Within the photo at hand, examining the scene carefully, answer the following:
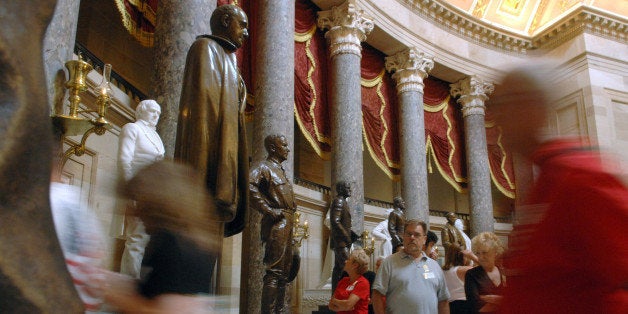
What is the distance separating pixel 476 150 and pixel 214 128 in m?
12.7

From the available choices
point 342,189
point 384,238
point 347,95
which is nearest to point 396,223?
point 384,238

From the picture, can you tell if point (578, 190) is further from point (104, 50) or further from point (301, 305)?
point (301, 305)

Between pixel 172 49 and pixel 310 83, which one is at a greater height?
pixel 310 83

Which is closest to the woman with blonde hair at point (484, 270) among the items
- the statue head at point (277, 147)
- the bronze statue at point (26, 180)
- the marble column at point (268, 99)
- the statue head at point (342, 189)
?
the statue head at point (277, 147)

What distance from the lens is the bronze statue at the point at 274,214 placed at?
470cm

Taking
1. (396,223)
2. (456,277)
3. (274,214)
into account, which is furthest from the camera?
(396,223)

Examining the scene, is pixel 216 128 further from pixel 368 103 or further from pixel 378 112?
pixel 378 112

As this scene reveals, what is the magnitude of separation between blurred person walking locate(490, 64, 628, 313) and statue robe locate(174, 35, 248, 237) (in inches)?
50.5

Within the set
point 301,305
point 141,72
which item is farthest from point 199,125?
point 301,305

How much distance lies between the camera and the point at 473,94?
48.2 feet

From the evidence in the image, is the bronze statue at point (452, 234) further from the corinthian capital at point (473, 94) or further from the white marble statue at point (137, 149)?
the white marble statue at point (137, 149)

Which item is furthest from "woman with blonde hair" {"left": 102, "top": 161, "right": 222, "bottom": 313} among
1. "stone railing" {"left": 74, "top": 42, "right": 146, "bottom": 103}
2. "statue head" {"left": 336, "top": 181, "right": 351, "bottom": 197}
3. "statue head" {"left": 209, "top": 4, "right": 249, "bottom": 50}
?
"statue head" {"left": 336, "top": 181, "right": 351, "bottom": 197}

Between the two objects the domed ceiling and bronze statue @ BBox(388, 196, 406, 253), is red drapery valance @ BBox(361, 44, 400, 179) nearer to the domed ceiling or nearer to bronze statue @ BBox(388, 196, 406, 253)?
bronze statue @ BBox(388, 196, 406, 253)

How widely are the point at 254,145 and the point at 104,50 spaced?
2.87 m
